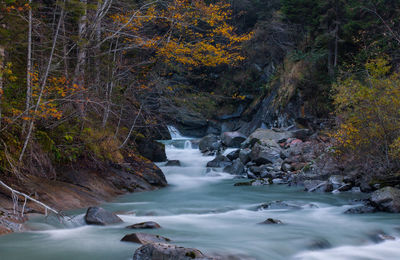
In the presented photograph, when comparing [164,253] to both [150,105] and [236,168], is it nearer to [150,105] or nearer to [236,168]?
[150,105]

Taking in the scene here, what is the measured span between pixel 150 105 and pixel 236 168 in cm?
539

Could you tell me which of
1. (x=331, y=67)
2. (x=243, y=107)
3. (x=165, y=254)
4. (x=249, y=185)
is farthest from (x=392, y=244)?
(x=243, y=107)

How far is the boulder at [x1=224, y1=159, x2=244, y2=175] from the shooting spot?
15.1 meters

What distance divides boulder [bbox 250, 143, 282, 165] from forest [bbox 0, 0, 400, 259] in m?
0.05

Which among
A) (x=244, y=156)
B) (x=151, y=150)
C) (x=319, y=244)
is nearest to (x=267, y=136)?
(x=244, y=156)

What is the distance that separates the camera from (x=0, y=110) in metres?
6.31

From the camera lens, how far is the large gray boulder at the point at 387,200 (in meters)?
7.43

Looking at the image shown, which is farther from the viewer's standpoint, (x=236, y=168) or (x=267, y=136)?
(x=267, y=136)

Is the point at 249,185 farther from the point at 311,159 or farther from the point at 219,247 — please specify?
the point at 219,247

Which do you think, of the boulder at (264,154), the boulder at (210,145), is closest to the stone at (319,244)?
the boulder at (264,154)

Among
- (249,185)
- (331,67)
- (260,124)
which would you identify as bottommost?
(249,185)

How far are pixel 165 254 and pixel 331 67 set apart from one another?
1835 centimetres

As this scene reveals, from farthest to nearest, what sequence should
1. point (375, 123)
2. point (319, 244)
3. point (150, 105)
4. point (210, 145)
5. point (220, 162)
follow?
point (210, 145) → point (220, 162) → point (150, 105) → point (375, 123) → point (319, 244)

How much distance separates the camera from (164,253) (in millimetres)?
4039
